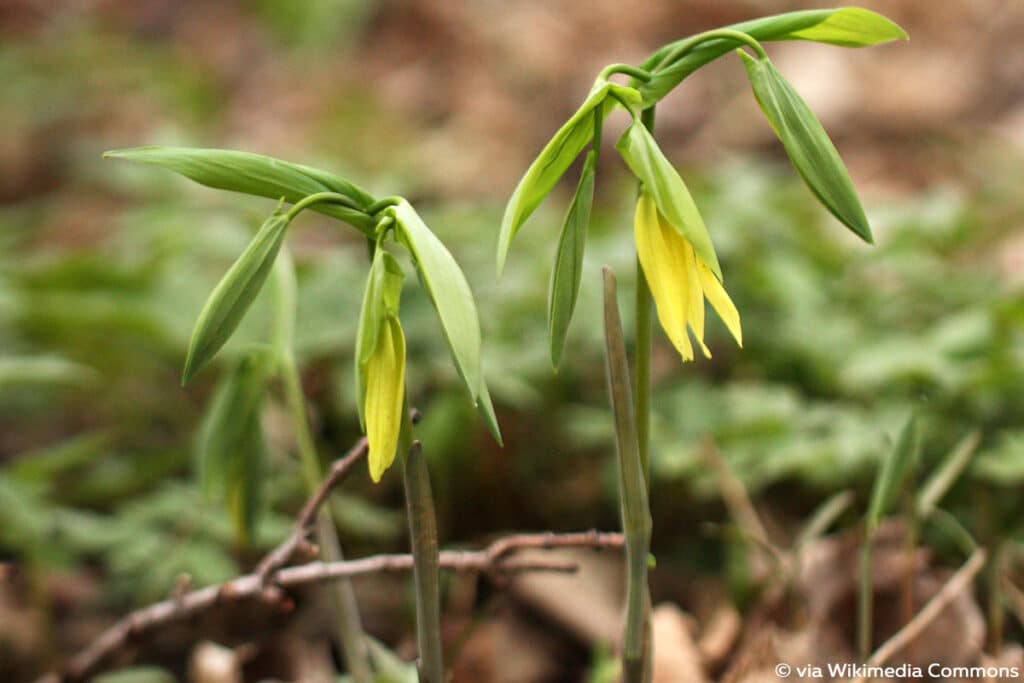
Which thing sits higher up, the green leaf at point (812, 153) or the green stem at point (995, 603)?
the green leaf at point (812, 153)

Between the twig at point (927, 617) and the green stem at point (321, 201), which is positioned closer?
the green stem at point (321, 201)

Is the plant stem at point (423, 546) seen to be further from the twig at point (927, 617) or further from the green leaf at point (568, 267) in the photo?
the twig at point (927, 617)

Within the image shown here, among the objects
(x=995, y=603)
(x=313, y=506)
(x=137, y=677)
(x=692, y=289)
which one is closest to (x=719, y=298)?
(x=692, y=289)

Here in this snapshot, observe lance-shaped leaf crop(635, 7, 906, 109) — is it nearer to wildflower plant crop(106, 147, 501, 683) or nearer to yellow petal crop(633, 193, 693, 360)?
yellow petal crop(633, 193, 693, 360)

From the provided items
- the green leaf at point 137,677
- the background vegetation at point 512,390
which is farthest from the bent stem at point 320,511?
the green leaf at point 137,677

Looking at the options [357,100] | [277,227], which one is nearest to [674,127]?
[357,100]

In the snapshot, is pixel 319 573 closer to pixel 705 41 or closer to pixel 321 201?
pixel 321 201
